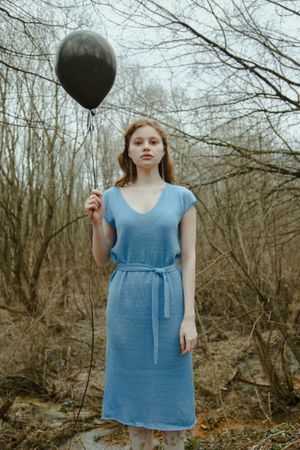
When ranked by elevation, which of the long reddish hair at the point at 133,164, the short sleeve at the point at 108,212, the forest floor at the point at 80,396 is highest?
the long reddish hair at the point at 133,164

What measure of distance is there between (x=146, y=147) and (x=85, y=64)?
1.52ft

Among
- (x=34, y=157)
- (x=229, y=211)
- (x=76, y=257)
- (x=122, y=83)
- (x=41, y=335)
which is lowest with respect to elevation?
(x=41, y=335)

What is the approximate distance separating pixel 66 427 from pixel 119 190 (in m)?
2.47

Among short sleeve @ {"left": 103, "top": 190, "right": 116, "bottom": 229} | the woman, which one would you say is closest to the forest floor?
the woman

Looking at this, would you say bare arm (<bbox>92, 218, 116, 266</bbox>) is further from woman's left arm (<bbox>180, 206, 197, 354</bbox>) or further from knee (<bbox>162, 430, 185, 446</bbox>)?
knee (<bbox>162, 430, 185, 446</bbox>)

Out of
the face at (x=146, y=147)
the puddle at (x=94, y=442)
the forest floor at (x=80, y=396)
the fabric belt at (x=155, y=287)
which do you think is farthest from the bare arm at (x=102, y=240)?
the puddle at (x=94, y=442)

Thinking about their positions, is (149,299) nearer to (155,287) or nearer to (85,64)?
(155,287)

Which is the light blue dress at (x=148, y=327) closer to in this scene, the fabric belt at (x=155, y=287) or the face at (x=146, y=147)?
the fabric belt at (x=155, y=287)

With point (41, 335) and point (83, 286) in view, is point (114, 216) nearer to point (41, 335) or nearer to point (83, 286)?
point (41, 335)

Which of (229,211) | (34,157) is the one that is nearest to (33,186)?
(34,157)

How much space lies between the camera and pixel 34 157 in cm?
673

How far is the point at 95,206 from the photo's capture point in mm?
2025

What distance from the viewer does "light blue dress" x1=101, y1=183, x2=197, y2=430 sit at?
6.31 ft

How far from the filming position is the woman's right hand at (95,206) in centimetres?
202
